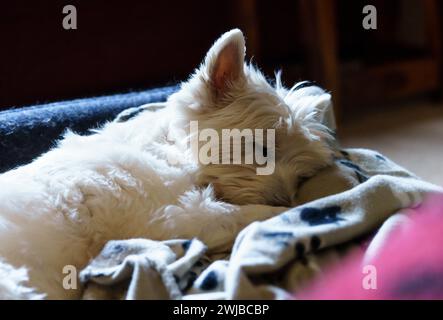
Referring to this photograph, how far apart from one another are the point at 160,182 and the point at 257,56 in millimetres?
1764

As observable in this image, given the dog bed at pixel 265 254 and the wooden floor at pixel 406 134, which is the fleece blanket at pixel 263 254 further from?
the wooden floor at pixel 406 134

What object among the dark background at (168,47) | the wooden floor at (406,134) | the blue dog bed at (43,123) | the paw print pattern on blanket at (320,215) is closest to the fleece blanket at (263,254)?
the paw print pattern on blanket at (320,215)

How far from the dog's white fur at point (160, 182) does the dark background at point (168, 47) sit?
124cm

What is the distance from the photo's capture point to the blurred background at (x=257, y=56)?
2561 mm

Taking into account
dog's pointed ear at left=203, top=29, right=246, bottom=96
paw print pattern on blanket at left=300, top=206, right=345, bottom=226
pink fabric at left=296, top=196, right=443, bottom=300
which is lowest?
pink fabric at left=296, top=196, right=443, bottom=300

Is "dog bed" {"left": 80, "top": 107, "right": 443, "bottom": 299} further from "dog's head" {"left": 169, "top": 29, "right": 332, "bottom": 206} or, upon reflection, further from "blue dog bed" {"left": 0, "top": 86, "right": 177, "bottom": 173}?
"blue dog bed" {"left": 0, "top": 86, "right": 177, "bottom": 173}

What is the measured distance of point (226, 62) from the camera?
138cm

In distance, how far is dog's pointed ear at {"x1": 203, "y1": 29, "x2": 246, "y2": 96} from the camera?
1.33 meters

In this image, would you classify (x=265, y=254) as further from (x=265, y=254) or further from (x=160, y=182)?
(x=160, y=182)

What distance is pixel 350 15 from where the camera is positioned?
3.48 m

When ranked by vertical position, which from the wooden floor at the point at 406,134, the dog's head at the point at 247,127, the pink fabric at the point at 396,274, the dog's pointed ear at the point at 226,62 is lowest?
the wooden floor at the point at 406,134

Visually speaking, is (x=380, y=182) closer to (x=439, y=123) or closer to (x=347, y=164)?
(x=347, y=164)

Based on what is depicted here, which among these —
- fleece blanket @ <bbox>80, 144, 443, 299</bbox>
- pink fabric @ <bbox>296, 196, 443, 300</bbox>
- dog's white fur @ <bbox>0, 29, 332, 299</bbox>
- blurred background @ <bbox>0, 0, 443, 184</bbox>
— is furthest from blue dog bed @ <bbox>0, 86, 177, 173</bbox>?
pink fabric @ <bbox>296, 196, 443, 300</bbox>

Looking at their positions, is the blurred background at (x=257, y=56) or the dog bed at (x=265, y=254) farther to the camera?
the blurred background at (x=257, y=56)
